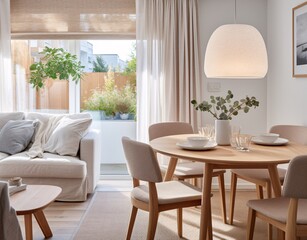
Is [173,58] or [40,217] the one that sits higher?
[173,58]

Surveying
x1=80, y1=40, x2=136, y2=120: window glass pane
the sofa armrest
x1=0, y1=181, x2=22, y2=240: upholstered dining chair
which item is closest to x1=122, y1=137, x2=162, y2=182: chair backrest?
x1=0, y1=181, x2=22, y2=240: upholstered dining chair

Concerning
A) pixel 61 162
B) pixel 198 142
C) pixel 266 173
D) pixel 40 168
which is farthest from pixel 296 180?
pixel 40 168

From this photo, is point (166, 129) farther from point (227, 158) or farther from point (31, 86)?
point (31, 86)

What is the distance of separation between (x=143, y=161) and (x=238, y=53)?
3.36 ft

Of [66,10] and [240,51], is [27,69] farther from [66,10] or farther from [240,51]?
[240,51]

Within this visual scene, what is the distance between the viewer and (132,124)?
16.6 feet

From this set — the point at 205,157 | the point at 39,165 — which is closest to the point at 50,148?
the point at 39,165

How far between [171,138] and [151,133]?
1.49ft

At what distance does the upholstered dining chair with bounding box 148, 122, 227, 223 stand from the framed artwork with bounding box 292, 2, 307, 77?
121 cm

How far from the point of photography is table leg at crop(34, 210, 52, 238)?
10.4 ft

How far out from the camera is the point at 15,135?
4.29m

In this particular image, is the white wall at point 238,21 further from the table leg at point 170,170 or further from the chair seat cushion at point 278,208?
the chair seat cushion at point 278,208

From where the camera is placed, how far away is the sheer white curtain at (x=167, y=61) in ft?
15.1

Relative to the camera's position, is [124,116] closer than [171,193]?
No
